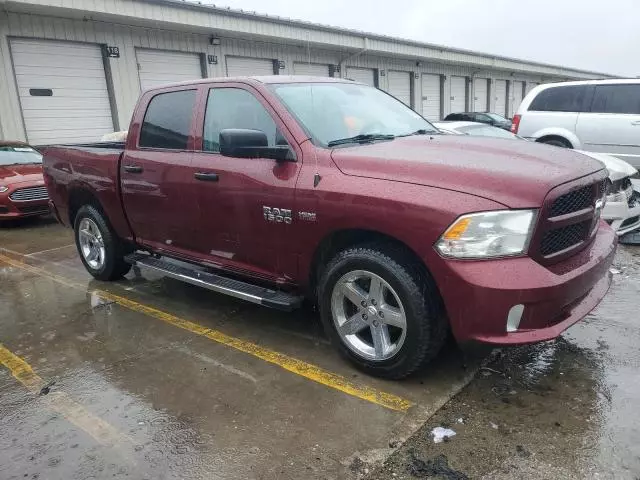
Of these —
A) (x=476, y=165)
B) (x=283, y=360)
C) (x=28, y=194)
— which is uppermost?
(x=476, y=165)

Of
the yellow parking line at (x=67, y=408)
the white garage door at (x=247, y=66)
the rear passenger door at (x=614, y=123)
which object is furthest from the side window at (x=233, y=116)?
the white garage door at (x=247, y=66)

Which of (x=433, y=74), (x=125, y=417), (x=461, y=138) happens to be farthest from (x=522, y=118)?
(x=433, y=74)

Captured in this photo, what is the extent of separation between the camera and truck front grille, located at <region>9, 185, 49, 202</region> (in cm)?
876

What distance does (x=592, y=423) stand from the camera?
2699 mm

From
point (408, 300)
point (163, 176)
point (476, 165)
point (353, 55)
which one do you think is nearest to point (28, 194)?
point (163, 176)

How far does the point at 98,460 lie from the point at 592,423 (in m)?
2.53

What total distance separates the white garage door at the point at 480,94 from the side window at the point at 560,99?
20.8m

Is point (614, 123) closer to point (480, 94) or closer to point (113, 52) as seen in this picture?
point (113, 52)

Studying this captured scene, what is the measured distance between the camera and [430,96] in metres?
25.5

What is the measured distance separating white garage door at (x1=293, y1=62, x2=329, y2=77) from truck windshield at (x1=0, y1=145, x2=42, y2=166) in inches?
388

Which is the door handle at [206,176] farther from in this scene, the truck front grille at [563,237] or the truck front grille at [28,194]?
the truck front grille at [28,194]

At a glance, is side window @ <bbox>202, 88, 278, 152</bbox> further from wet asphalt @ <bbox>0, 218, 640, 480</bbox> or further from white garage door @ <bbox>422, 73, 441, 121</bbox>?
white garage door @ <bbox>422, 73, 441, 121</bbox>

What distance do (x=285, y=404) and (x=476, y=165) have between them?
1744mm

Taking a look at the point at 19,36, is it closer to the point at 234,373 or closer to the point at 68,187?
the point at 68,187
